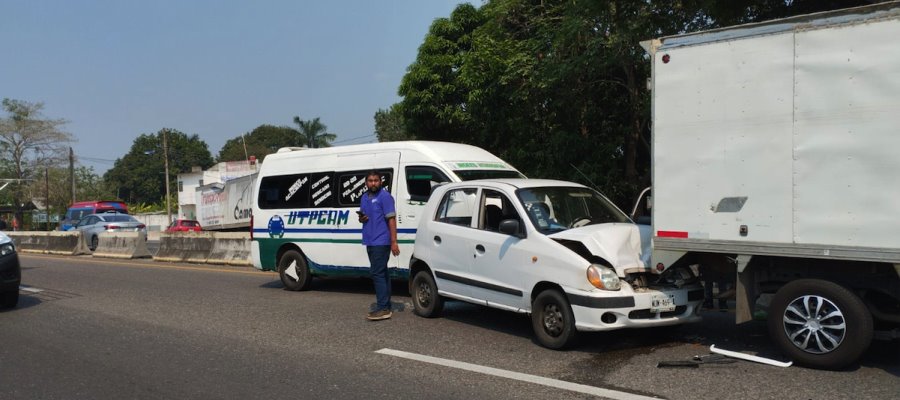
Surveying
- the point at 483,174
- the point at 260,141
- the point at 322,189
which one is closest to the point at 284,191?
the point at 322,189

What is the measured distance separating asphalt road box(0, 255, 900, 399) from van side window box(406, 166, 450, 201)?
4.94 ft

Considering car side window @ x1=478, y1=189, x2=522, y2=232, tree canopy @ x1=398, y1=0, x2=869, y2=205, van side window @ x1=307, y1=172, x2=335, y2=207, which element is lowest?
car side window @ x1=478, y1=189, x2=522, y2=232

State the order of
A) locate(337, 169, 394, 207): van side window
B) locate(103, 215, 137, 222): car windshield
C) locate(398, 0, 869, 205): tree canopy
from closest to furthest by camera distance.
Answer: locate(337, 169, 394, 207): van side window → locate(398, 0, 869, 205): tree canopy → locate(103, 215, 137, 222): car windshield

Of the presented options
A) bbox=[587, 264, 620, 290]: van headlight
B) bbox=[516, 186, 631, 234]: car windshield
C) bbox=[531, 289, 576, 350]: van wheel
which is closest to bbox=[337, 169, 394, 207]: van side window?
bbox=[516, 186, 631, 234]: car windshield

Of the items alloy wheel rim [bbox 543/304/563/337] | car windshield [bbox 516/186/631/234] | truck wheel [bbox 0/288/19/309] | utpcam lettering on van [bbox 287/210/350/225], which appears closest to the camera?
alloy wheel rim [bbox 543/304/563/337]

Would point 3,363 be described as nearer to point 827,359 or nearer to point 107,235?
point 827,359

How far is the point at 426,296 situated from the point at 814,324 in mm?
4219

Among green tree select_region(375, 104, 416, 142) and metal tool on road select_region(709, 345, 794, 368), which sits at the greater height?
green tree select_region(375, 104, 416, 142)

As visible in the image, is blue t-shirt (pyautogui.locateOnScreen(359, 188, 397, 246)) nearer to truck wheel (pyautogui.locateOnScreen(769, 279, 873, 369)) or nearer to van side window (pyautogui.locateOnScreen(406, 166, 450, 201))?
van side window (pyautogui.locateOnScreen(406, 166, 450, 201))

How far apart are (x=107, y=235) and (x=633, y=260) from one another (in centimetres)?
1967

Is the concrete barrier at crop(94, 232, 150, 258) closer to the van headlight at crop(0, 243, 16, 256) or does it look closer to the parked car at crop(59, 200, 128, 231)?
the parked car at crop(59, 200, 128, 231)

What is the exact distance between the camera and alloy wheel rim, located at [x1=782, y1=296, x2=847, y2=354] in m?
5.45

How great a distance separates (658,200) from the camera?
629 cm

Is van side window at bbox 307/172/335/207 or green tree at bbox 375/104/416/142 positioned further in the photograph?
green tree at bbox 375/104/416/142
